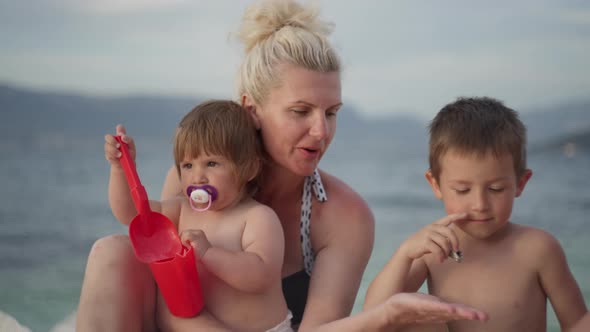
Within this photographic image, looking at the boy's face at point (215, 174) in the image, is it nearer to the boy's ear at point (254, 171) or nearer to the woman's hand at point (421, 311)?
the boy's ear at point (254, 171)

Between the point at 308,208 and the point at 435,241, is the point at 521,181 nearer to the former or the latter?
the point at 435,241

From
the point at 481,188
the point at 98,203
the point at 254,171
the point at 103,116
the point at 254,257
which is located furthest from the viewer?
the point at 103,116

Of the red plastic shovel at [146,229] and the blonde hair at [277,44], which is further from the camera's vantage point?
the blonde hair at [277,44]

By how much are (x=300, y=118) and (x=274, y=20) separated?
0.28 metres

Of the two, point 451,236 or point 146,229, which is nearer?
point 451,236

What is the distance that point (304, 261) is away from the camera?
187 centimetres

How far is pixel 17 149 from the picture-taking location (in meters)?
5.46

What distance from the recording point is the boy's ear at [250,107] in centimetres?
178

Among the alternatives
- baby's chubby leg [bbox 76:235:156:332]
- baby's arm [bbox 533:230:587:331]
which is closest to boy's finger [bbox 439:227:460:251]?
baby's arm [bbox 533:230:587:331]

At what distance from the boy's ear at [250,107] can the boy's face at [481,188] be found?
1.54 feet

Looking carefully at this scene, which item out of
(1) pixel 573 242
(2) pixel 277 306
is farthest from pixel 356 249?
(1) pixel 573 242

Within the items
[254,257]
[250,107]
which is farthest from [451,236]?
[250,107]

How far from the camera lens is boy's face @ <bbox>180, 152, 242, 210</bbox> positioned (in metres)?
1.64

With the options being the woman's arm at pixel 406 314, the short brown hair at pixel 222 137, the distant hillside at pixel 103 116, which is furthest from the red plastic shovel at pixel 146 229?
the distant hillside at pixel 103 116
